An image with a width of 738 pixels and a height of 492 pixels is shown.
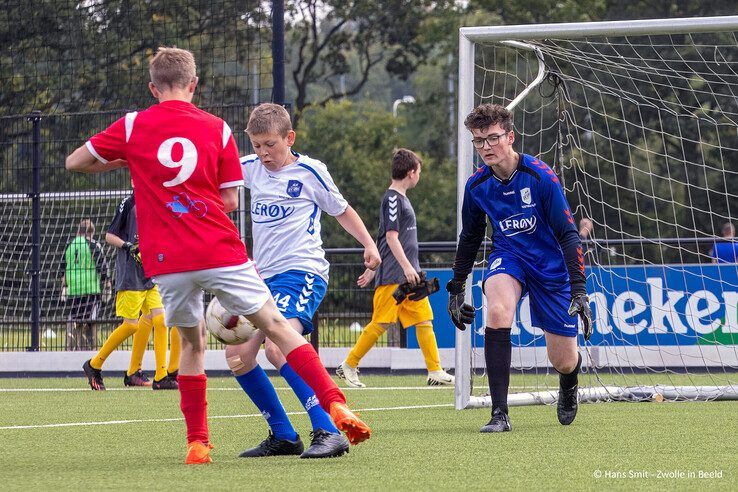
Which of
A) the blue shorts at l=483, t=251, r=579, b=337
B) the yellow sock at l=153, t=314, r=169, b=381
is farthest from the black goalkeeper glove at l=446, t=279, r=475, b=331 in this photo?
the yellow sock at l=153, t=314, r=169, b=381

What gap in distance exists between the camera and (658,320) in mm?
13492

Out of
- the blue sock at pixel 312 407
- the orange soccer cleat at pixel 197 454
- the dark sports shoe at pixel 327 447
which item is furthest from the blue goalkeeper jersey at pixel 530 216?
the orange soccer cleat at pixel 197 454

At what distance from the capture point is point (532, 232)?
289 inches

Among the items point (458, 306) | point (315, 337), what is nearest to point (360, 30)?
point (315, 337)

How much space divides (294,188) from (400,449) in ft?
4.78

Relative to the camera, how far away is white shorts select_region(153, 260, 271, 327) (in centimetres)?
546

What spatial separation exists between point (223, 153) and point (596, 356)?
7.89m

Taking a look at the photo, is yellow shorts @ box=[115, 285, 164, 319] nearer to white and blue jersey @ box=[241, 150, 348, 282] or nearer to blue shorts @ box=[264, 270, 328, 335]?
white and blue jersey @ box=[241, 150, 348, 282]

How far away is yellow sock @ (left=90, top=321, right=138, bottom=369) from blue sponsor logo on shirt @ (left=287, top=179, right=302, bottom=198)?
5.51 metres

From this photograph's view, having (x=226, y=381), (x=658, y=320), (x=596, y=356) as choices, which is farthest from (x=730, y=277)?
(x=226, y=381)

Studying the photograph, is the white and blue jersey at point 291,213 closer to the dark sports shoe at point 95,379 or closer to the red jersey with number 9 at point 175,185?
the red jersey with number 9 at point 175,185

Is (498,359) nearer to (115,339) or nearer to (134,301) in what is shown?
(134,301)

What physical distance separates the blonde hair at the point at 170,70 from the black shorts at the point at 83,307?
9.44 metres

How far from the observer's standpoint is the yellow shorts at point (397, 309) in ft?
38.5
